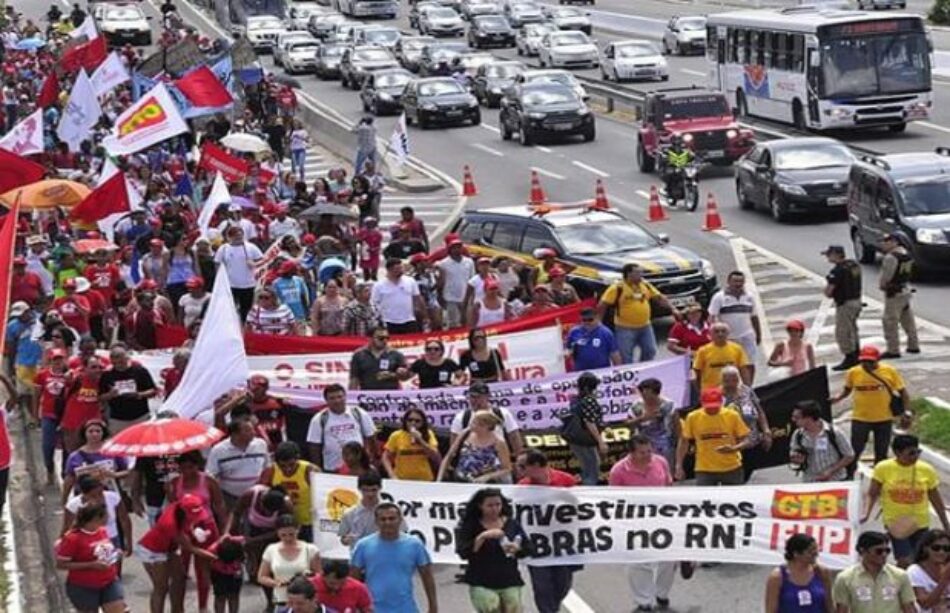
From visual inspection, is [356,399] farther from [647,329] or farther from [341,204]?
[341,204]

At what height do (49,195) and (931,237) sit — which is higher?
(49,195)

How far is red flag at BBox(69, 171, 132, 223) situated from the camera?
88.5ft

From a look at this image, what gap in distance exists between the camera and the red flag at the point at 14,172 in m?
28.0

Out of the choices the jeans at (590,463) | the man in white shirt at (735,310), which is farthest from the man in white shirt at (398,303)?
the jeans at (590,463)

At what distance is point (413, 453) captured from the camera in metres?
16.0

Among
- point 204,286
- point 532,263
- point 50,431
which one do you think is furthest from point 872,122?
point 50,431

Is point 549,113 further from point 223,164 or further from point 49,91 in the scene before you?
point 223,164

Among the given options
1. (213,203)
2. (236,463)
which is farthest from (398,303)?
(236,463)

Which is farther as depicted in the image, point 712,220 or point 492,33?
point 492,33

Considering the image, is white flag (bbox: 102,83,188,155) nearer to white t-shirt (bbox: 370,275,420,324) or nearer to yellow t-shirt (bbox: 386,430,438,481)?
white t-shirt (bbox: 370,275,420,324)

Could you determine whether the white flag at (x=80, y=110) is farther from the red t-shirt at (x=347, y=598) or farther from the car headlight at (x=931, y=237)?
the red t-shirt at (x=347, y=598)

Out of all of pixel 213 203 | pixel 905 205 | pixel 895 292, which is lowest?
pixel 905 205

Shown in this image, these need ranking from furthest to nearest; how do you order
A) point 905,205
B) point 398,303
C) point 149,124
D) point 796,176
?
1. point 796,176
2. point 149,124
3. point 905,205
4. point 398,303

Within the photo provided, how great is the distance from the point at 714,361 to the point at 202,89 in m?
18.4
